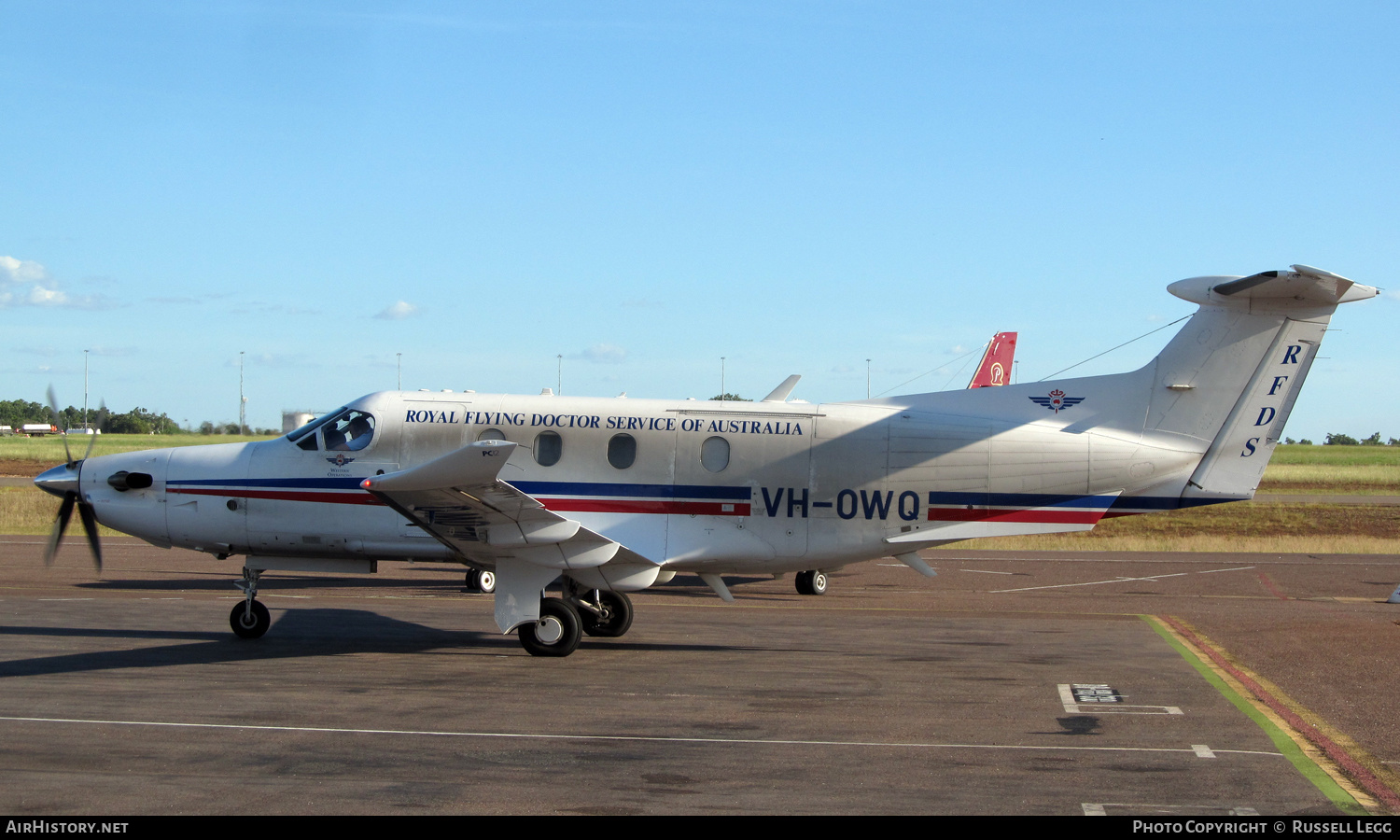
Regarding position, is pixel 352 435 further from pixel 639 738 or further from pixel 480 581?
pixel 639 738

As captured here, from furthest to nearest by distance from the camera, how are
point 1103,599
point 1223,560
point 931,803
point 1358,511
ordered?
point 1358,511 < point 1223,560 < point 1103,599 < point 931,803

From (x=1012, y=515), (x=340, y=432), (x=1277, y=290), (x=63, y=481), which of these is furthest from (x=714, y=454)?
(x=63, y=481)

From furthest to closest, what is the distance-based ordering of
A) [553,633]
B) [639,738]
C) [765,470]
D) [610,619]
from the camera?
[610,619] < [765,470] < [553,633] < [639,738]

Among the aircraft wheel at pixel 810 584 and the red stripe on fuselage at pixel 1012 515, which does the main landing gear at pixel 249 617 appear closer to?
the red stripe on fuselage at pixel 1012 515

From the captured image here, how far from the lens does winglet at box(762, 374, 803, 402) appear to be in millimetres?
15586

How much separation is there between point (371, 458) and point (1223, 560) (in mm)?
22975

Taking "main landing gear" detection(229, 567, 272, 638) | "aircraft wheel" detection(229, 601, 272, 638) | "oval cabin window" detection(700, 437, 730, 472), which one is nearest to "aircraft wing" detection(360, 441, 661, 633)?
"oval cabin window" detection(700, 437, 730, 472)

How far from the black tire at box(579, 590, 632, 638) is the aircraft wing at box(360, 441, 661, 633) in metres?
1.12

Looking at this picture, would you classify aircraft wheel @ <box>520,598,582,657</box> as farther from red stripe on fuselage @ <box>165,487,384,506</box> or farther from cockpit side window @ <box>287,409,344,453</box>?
cockpit side window @ <box>287,409,344,453</box>

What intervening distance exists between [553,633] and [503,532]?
1.63 metres

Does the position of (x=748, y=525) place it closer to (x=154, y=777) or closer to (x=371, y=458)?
(x=371, y=458)

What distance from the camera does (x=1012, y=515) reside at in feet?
47.0

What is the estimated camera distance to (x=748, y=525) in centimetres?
1441
